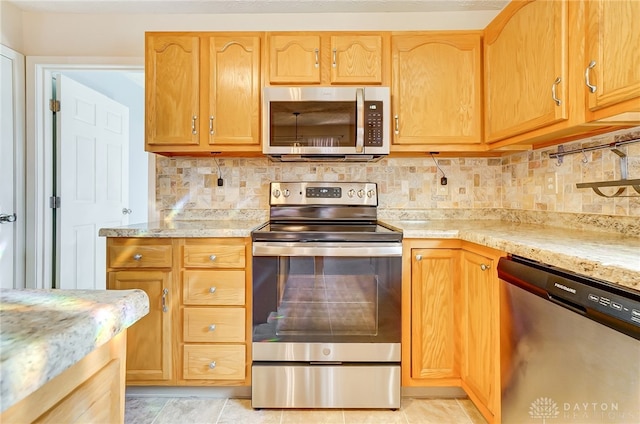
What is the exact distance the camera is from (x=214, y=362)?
1748 mm

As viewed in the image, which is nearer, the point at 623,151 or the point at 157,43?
the point at 623,151

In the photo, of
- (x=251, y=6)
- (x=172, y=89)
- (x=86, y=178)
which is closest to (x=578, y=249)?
(x=172, y=89)

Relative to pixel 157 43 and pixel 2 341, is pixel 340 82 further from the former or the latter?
pixel 2 341

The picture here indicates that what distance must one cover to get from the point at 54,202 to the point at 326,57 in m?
2.11

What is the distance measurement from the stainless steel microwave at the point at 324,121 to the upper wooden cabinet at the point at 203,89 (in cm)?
13

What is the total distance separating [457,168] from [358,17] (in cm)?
123

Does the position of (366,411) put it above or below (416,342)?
below

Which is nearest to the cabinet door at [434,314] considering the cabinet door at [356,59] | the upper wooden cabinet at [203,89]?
the cabinet door at [356,59]

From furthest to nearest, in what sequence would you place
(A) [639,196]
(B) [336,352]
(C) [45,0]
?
(C) [45,0], (B) [336,352], (A) [639,196]

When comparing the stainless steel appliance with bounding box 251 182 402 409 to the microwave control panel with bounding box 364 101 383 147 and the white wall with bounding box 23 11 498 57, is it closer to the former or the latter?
the microwave control panel with bounding box 364 101 383 147

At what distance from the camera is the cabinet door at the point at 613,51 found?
105cm

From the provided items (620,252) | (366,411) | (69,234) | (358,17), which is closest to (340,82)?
(358,17)

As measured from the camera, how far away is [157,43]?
1994 mm

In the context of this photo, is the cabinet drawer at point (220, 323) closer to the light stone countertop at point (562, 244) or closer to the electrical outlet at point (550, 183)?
the light stone countertop at point (562, 244)
